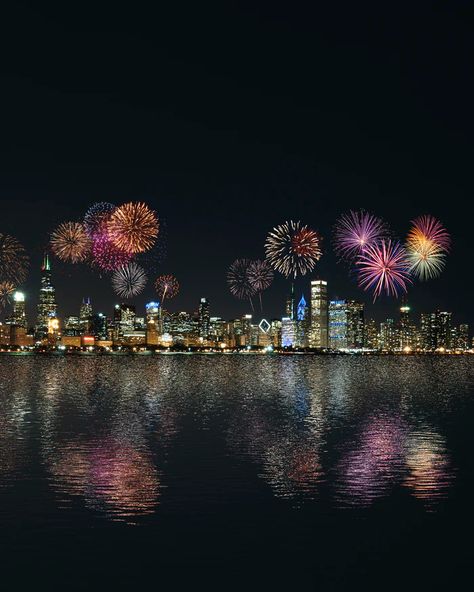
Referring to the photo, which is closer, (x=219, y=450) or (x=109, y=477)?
(x=109, y=477)

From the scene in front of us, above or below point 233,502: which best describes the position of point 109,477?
above

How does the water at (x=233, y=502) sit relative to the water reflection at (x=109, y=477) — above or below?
below

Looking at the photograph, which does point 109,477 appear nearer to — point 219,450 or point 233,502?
point 233,502

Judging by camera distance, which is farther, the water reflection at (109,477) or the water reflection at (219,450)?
the water reflection at (219,450)

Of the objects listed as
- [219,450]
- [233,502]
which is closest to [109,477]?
[233,502]

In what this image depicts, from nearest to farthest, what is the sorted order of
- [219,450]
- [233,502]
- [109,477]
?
[233,502]
[109,477]
[219,450]

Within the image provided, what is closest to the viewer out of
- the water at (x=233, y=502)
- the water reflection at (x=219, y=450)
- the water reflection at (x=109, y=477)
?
the water at (x=233, y=502)

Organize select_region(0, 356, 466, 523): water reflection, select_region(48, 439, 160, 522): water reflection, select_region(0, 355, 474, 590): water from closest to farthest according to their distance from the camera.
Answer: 1. select_region(0, 355, 474, 590): water
2. select_region(48, 439, 160, 522): water reflection
3. select_region(0, 356, 466, 523): water reflection

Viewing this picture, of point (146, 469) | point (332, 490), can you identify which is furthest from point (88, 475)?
point (332, 490)
